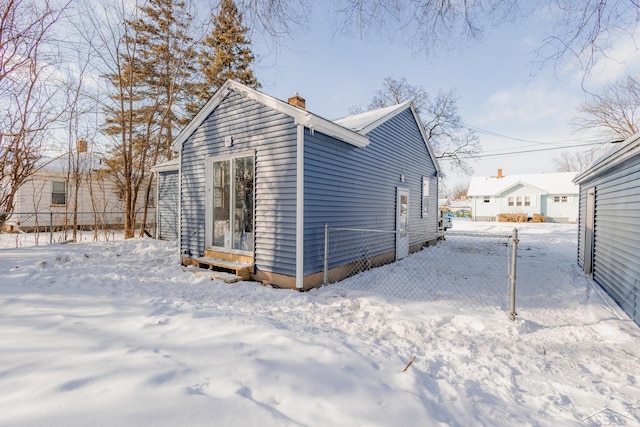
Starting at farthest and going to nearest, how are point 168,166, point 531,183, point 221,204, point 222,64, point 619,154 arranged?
point 531,183 → point 222,64 → point 168,166 → point 221,204 → point 619,154

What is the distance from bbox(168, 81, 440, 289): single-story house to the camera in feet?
18.2

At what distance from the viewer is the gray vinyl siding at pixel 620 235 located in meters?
4.27

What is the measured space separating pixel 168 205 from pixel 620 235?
1299 centimetres

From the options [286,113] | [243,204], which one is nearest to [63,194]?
[243,204]

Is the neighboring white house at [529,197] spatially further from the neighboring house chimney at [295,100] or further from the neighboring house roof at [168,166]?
the neighboring house roof at [168,166]

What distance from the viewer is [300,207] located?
5.41m

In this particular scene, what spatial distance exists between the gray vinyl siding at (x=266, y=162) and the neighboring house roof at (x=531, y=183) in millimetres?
30391

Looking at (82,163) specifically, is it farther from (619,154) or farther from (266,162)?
(619,154)

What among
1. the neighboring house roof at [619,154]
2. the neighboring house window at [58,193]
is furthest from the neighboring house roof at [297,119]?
the neighboring house window at [58,193]

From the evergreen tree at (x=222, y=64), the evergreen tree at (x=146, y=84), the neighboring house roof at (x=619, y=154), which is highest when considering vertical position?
the evergreen tree at (x=222, y=64)

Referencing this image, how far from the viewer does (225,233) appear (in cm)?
675

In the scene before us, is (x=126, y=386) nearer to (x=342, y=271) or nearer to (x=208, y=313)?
(x=208, y=313)

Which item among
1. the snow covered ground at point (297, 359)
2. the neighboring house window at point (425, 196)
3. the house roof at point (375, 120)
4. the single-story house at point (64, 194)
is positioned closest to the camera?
the snow covered ground at point (297, 359)

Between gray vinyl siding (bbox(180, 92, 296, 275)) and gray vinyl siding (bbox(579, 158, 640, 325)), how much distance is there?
5221 millimetres
